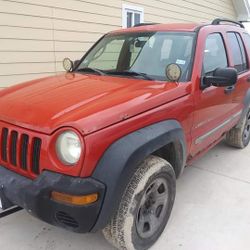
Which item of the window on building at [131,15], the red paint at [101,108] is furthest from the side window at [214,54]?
the window on building at [131,15]

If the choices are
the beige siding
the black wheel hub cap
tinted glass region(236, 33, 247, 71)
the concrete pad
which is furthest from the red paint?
the beige siding

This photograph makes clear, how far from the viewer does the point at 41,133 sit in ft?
7.47

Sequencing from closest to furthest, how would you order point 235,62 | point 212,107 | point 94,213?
point 94,213 < point 212,107 < point 235,62

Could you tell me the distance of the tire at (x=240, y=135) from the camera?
497cm

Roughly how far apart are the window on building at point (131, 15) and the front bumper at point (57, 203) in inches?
233

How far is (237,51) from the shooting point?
4.42 metres

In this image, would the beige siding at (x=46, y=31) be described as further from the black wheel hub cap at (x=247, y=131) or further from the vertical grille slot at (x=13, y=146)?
the black wheel hub cap at (x=247, y=131)

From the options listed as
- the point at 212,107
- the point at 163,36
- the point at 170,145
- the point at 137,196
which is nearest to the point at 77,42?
the point at 163,36

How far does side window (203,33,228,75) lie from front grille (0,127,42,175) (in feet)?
6.39

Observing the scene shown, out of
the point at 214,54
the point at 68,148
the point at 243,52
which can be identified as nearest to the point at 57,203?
the point at 68,148

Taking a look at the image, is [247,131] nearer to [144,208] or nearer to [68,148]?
[144,208]

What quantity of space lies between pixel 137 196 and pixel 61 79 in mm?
1556

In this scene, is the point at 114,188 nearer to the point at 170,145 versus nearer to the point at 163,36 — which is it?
the point at 170,145

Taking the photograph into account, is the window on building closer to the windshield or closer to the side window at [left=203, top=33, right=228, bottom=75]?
the windshield
